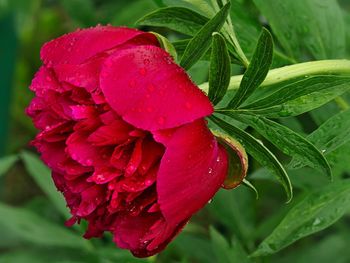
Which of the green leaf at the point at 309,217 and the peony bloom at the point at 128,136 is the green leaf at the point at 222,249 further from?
the peony bloom at the point at 128,136

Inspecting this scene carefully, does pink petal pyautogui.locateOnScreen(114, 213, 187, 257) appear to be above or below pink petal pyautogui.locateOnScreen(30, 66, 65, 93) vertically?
below

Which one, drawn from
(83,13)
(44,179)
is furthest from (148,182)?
(83,13)

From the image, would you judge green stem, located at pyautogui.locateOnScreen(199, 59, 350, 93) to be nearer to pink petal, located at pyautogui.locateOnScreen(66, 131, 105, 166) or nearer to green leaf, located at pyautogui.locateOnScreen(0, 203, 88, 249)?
pink petal, located at pyautogui.locateOnScreen(66, 131, 105, 166)

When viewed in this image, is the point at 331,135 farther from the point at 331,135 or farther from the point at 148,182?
the point at 148,182

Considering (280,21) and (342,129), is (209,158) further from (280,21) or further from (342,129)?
(280,21)

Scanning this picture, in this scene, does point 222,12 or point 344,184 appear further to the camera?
point 344,184

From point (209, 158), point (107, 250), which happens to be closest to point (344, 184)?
point (209, 158)

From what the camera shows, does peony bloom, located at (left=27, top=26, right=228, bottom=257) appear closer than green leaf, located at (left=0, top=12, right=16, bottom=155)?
Yes

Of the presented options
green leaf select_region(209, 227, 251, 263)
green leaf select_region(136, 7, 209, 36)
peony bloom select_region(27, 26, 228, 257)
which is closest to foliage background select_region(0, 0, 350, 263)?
green leaf select_region(209, 227, 251, 263)
